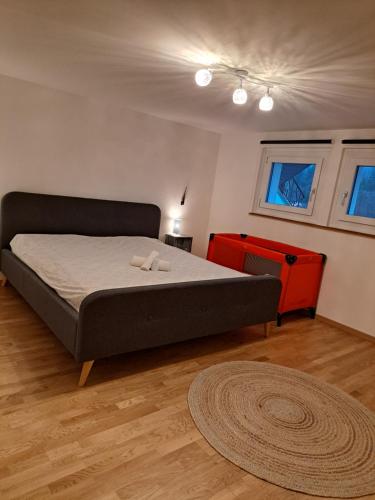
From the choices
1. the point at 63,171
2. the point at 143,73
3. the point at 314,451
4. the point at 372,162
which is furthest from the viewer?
the point at 63,171

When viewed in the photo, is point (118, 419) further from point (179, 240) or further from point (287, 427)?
point (179, 240)

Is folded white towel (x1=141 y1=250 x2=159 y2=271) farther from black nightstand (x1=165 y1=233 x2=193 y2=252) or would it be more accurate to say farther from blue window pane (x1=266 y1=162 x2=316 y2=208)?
blue window pane (x1=266 y1=162 x2=316 y2=208)

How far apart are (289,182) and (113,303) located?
3148mm

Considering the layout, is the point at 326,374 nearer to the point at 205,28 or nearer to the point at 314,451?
the point at 314,451

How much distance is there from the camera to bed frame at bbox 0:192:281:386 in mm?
2248

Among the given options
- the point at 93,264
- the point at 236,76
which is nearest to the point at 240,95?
the point at 236,76

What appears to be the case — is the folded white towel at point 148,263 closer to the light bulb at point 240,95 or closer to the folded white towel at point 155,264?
the folded white towel at point 155,264

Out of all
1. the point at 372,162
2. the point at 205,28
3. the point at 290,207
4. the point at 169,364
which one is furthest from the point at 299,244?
the point at 205,28

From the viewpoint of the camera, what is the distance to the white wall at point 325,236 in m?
3.73

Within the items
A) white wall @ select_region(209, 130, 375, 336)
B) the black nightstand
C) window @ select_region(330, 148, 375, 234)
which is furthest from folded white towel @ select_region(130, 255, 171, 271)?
window @ select_region(330, 148, 375, 234)

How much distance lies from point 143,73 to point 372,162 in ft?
8.13

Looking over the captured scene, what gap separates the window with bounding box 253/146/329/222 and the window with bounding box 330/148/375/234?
0.95 feet

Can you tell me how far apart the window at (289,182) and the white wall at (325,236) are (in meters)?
0.12

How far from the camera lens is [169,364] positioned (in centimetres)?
271
